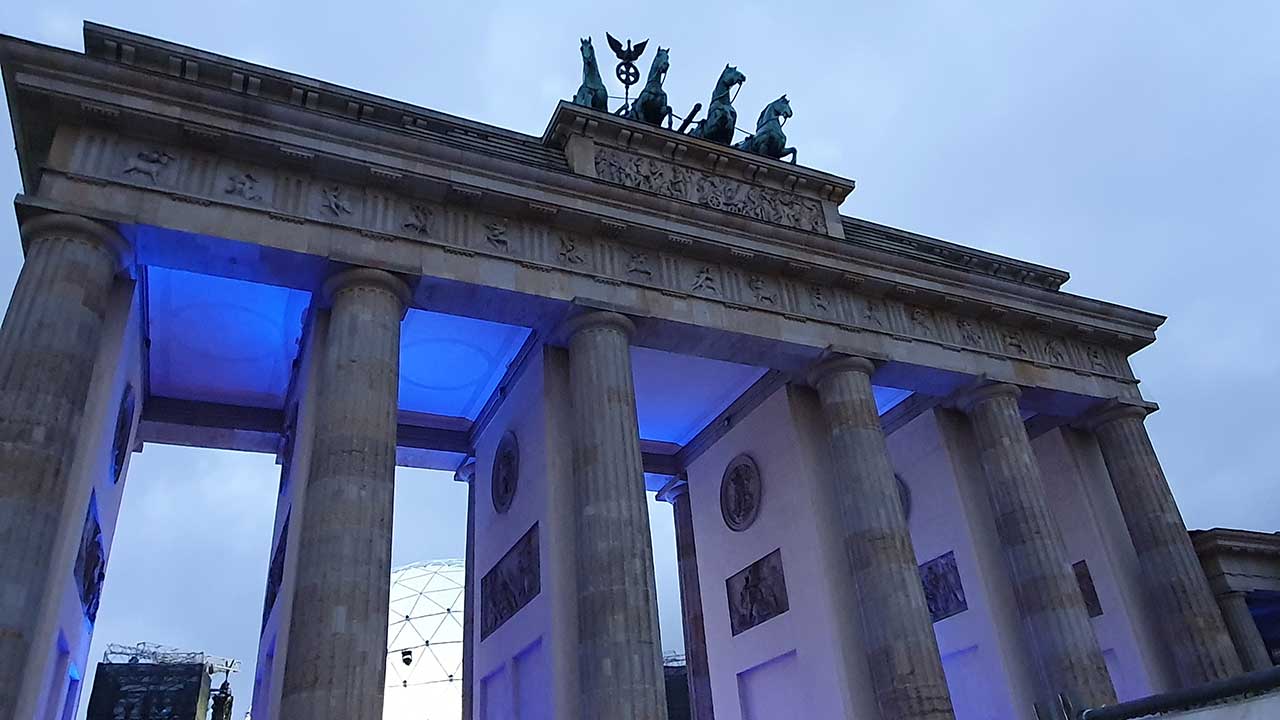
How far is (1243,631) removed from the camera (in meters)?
21.4

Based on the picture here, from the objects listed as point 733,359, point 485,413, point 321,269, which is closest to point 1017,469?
point 733,359

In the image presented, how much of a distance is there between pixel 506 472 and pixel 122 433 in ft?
23.6

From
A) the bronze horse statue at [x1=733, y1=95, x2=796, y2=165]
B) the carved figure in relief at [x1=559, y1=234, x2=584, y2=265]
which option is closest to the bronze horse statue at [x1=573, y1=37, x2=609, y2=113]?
the bronze horse statue at [x1=733, y1=95, x2=796, y2=165]

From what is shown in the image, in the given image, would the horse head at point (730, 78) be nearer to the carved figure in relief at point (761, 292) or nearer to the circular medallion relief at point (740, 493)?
the carved figure in relief at point (761, 292)

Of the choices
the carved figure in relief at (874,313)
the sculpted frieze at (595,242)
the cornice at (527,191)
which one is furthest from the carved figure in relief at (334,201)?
the carved figure in relief at (874,313)

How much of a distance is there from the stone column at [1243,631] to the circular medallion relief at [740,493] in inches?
467

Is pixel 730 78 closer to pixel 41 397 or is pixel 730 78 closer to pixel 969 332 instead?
pixel 969 332

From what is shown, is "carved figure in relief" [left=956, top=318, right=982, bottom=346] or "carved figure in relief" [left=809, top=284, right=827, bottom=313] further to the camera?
"carved figure in relief" [left=956, top=318, right=982, bottom=346]

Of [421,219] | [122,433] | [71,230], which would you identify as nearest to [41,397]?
[71,230]

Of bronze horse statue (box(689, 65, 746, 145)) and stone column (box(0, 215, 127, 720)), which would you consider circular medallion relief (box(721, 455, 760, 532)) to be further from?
stone column (box(0, 215, 127, 720))

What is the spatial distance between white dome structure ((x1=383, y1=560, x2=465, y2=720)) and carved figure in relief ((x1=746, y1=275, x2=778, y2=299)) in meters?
24.0

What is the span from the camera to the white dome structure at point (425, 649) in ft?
117

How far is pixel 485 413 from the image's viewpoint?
20.9 m

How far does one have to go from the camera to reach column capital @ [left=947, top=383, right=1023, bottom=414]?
66.3ft
